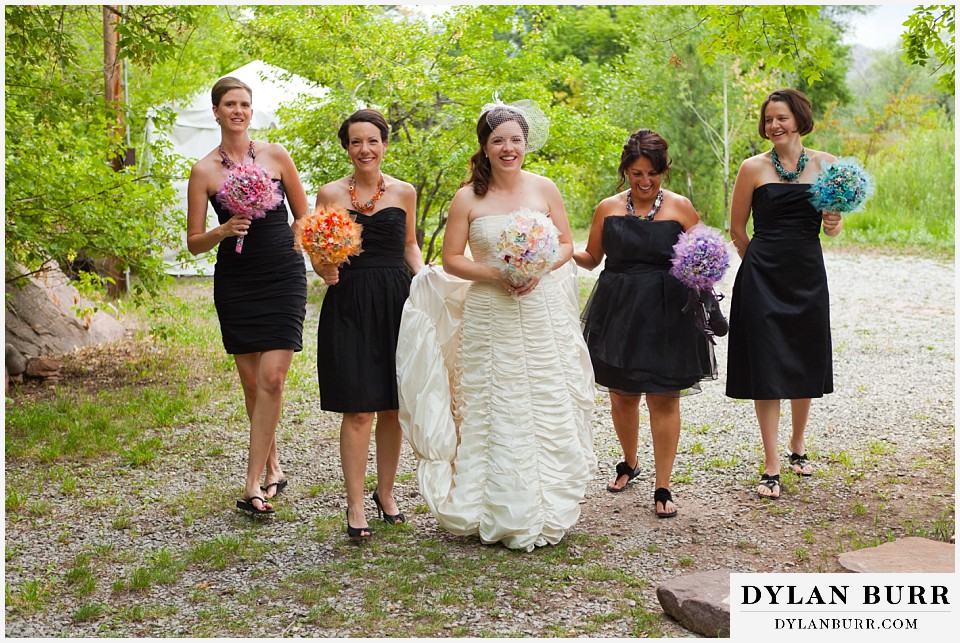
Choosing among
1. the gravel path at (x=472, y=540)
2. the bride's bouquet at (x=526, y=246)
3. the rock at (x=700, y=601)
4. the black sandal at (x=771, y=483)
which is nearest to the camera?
the rock at (x=700, y=601)

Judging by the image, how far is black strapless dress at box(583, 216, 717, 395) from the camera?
5289mm

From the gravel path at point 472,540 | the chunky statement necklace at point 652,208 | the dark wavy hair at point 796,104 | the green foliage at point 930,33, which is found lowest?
the gravel path at point 472,540

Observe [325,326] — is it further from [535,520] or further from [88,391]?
[88,391]

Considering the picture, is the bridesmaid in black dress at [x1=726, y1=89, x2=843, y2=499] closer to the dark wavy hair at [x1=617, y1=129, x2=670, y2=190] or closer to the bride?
the dark wavy hair at [x1=617, y1=129, x2=670, y2=190]

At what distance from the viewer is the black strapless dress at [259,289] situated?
17.8 ft

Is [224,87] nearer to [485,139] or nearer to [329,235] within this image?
[329,235]

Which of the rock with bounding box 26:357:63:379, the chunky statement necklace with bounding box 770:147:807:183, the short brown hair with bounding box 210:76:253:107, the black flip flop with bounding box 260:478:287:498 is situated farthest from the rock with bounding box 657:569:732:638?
the rock with bounding box 26:357:63:379

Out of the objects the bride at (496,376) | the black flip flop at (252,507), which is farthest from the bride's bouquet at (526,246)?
the black flip flop at (252,507)

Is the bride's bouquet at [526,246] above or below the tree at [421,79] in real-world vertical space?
below

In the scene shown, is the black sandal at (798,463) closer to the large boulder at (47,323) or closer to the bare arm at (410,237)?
the bare arm at (410,237)

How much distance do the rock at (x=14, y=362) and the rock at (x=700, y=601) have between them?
7492 mm

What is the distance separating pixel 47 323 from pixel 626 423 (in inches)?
288

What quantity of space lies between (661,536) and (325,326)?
2.12m

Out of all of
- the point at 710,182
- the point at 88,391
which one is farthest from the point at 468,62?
the point at 710,182
